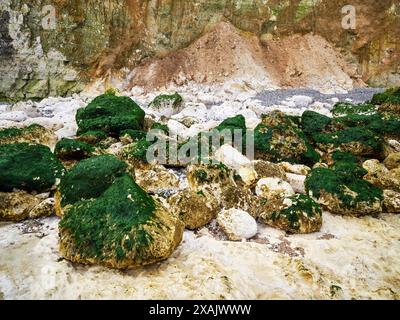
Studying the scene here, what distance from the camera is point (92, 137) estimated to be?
8914 mm

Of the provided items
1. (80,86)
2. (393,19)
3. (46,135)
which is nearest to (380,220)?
(46,135)

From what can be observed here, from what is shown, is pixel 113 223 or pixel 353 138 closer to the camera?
pixel 113 223

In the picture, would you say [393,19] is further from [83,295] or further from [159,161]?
[83,295]

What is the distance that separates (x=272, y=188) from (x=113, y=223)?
2.99 meters

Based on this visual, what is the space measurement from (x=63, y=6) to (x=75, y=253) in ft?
62.7

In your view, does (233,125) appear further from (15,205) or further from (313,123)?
(15,205)

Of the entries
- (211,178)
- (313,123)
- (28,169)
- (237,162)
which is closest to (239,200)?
(211,178)

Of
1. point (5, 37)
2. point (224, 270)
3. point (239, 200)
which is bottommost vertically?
point (224, 270)

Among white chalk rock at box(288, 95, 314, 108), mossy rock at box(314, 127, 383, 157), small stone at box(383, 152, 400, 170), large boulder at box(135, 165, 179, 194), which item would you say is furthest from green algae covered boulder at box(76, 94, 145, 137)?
white chalk rock at box(288, 95, 314, 108)

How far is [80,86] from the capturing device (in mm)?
20391

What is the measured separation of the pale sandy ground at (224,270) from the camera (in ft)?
12.6

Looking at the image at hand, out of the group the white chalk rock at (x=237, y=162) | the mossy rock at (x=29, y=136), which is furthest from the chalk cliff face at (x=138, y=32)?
the white chalk rock at (x=237, y=162)

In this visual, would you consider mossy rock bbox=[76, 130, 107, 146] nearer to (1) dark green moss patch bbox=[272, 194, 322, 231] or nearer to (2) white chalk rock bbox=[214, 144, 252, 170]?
(2) white chalk rock bbox=[214, 144, 252, 170]
